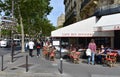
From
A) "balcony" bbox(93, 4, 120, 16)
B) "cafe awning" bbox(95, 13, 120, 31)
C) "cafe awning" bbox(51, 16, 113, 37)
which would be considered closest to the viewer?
"cafe awning" bbox(95, 13, 120, 31)

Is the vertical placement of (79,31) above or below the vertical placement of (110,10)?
below

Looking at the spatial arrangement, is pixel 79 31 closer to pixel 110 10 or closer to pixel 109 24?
pixel 109 24

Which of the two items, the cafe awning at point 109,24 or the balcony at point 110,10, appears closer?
the cafe awning at point 109,24

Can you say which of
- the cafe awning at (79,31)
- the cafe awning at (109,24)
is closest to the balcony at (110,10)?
the cafe awning at (109,24)

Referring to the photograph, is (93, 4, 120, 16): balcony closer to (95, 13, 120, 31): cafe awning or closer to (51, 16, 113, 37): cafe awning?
(95, 13, 120, 31): cafe awning

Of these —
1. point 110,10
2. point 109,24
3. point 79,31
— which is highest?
point 110,10

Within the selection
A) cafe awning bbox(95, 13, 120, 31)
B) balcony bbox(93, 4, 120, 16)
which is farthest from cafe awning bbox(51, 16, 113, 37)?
balcony bbox(93, 4, 120, 16)

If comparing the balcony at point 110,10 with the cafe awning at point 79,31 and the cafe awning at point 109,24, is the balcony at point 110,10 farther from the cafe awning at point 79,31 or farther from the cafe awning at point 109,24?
the cafe awning at point 79,31

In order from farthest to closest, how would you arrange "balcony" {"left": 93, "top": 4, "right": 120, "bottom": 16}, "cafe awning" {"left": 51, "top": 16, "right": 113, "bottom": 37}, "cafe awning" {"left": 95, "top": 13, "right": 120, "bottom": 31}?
"balcony" {"left": 93, "top": 4, "right": 120, "bottom": 16} → "cafe awning" {"left": 51, "top": 16, "right": 113, "bottom": 37} → "cafe awning" {"left": 95, "top": 13, "right": 120, "bottom": 31}

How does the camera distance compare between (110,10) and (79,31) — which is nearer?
(79,31)

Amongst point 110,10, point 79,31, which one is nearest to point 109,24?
point 79,31

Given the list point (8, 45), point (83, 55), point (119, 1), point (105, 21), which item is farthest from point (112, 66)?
point (8, 45)

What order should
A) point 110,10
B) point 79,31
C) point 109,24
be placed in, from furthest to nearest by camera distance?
point 110,10 → point 79,31 → point 109,24

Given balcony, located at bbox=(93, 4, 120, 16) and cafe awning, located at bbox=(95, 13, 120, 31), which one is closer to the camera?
cafe awning, located at bbox=(95, 13, 120, 31)
